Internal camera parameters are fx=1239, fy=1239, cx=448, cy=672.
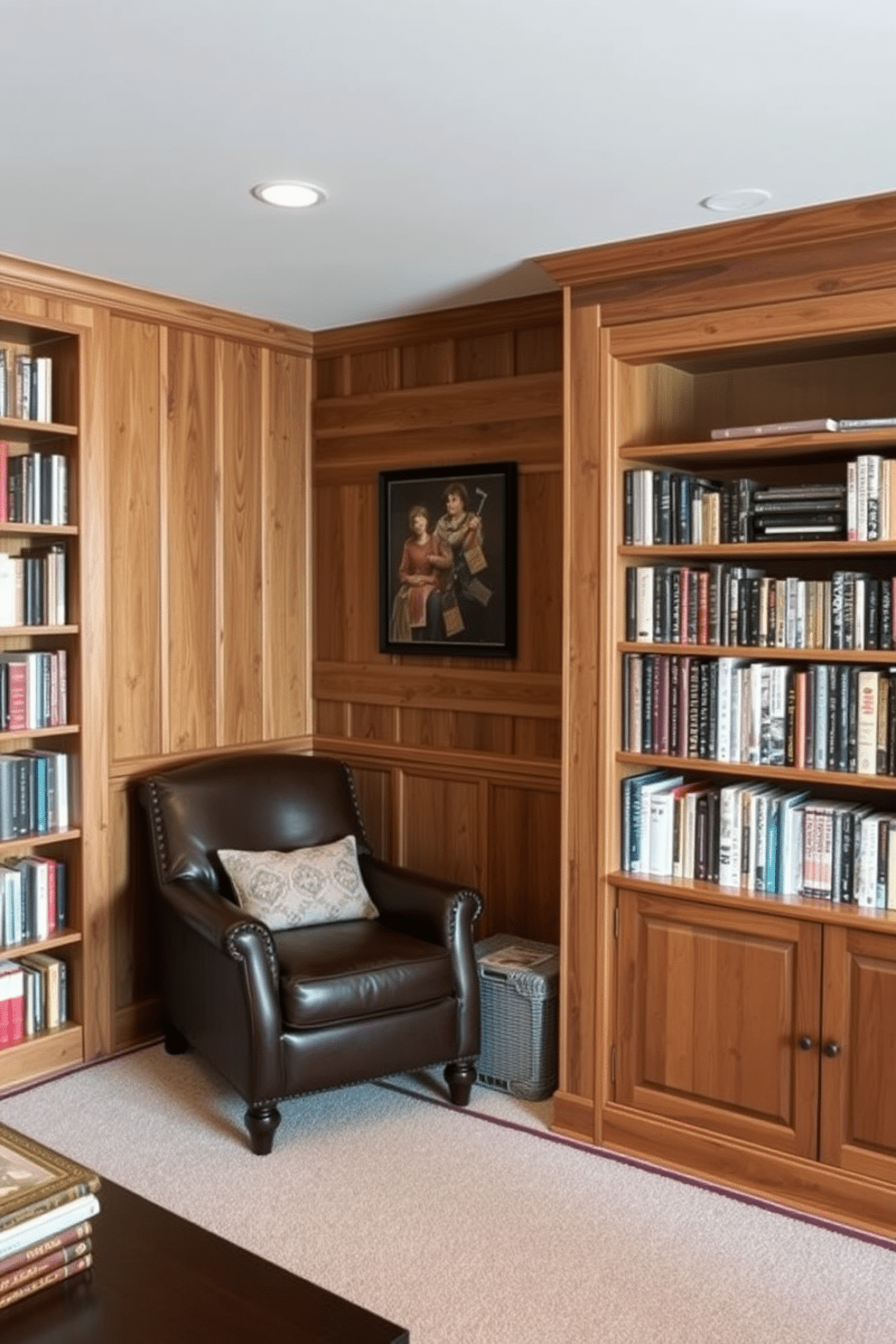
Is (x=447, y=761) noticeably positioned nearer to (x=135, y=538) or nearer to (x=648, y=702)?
(x=648, y=702)

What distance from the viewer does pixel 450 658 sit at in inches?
167

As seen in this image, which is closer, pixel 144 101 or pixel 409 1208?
pixel 144 101

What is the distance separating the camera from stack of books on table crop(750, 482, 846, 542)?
298 centimetres

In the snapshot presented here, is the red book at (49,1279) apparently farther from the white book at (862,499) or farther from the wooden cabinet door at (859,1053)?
the white book at (862,499)

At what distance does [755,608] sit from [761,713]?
0.26 metres

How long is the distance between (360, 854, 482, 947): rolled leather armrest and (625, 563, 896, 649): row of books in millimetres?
936

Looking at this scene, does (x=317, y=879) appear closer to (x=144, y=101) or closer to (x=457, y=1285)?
(x=457, y=1285)

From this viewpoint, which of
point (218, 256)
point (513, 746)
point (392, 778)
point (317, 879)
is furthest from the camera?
point (392, 778)

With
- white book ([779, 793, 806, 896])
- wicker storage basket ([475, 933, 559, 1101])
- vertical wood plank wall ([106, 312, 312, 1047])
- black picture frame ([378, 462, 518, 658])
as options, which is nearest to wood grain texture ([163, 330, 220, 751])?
vertical wood plank wall ([106, 312, 312, 1047])

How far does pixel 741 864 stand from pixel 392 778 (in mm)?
1576

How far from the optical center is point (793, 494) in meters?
3.04

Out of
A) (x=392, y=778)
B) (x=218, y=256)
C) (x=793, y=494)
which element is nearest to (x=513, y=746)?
(x=392, y=778)

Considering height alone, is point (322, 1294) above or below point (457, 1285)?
above

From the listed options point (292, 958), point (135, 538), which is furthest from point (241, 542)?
point (292, 958)
